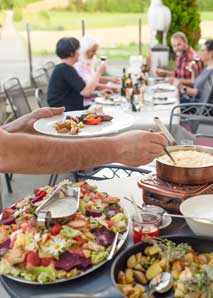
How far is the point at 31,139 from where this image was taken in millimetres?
1307

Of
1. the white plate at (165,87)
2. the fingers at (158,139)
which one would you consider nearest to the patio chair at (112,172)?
the fingers at (158,139)

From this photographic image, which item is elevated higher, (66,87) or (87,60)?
(87,60)

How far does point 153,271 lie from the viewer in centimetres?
111

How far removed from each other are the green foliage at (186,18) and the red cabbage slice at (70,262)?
5689 millimetres

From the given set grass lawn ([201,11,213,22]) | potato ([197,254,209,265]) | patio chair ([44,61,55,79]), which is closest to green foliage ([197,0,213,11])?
grass lawn ([201,11,213,22])

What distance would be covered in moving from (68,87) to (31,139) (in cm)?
278

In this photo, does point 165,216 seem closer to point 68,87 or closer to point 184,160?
point 184,160

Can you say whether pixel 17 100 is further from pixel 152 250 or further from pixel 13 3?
pixel 152 250

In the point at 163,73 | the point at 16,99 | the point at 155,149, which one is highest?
the point at 155,149

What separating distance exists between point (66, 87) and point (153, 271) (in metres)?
3.07

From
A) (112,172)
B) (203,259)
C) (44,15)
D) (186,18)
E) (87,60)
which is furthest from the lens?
(186,18)

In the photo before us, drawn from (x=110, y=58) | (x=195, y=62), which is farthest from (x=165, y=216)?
(x=110, y=58)

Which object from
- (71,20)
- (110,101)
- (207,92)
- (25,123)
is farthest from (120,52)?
(25,123)

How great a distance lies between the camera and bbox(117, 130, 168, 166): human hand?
138cm
